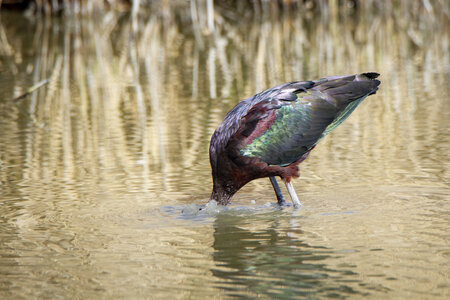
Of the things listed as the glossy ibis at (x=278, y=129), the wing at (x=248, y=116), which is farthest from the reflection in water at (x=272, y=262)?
the wing at (x=248, y=116)

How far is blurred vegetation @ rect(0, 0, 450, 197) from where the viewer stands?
337 inches

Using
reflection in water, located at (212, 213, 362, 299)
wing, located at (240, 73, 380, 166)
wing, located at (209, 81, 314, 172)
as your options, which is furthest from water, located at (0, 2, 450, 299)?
wing, located at (209, 81, 314, 172)

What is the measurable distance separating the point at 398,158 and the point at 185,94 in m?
4.54

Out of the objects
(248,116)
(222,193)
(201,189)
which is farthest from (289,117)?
(201,189)

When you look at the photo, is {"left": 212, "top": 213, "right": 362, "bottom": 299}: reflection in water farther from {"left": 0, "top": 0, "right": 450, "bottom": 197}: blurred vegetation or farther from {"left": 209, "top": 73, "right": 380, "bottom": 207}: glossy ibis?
{"left": 0, "top": 0, "right": 450, "bottom": 197}: blurred vegetation

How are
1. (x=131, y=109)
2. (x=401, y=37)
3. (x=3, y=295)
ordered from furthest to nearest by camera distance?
(x=401, y=37)
(x=131, y=109)
(x=3, y=295)

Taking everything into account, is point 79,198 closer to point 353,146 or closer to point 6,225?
point 6,225

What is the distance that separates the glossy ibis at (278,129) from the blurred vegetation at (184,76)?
30.9 inches

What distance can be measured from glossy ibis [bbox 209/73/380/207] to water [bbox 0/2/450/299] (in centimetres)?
25

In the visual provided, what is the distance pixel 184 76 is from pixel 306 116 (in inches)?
262

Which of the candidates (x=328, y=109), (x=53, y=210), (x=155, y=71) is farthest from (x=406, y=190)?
(x=155, y=71)

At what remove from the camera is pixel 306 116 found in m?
7.05

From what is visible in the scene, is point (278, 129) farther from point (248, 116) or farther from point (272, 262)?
point (272, 262)

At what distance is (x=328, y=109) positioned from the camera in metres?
7.09
